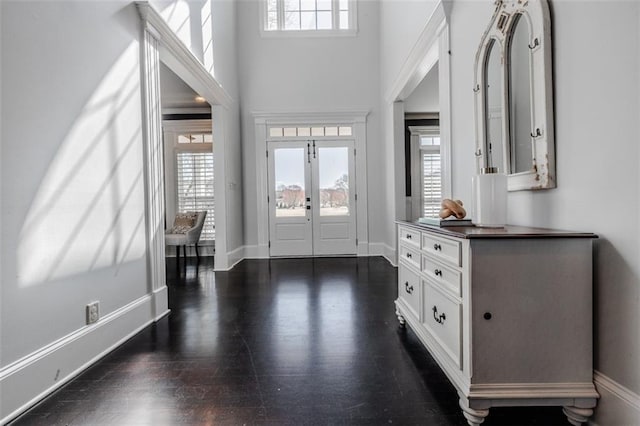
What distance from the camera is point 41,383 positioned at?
1630 mm

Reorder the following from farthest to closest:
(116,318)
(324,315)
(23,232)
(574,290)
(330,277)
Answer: (330,277) < (324,315) < (116,318) < (23,232) < (574,290)

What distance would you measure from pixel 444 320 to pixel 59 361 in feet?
6.68

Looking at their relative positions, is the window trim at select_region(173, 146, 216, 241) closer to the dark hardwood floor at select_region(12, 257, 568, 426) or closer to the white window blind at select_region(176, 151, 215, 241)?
the white window blind at select_region(176, 151, 215, 241)

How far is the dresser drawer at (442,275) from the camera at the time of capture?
1.48 m

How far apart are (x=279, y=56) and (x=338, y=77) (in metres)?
1.11

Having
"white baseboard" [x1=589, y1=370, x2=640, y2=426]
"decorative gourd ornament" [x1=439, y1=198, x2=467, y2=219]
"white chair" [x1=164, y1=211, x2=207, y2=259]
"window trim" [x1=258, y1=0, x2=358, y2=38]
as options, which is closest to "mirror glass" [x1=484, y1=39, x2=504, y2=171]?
"decorative gourd ornament" [x1=439, y1=198, x2=467, y2=219]

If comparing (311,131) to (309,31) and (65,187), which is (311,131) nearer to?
(309,31)

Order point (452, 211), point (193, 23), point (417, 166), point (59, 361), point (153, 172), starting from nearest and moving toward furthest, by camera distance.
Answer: point (59, 361) < point (452, 211) < point (153, 172) < point (193, 23) < point (417, 166)

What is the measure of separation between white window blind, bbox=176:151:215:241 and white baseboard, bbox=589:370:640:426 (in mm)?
6027

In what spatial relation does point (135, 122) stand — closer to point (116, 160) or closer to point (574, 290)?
point (116, 160)

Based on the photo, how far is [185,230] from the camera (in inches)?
224

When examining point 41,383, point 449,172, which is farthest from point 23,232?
point 449,172

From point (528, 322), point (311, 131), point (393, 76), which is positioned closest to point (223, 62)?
point (311, 131)

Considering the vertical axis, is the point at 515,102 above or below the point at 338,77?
below
